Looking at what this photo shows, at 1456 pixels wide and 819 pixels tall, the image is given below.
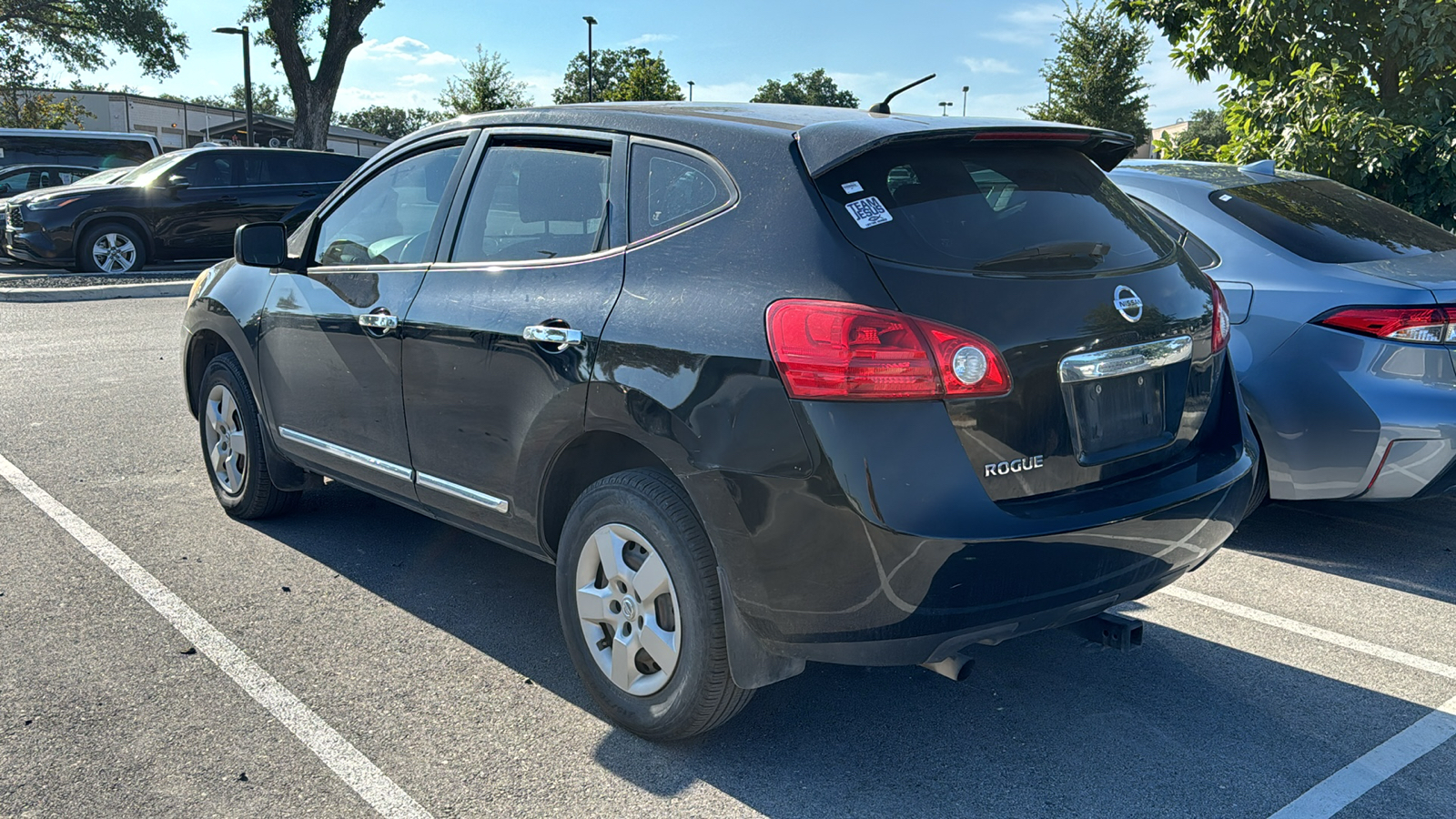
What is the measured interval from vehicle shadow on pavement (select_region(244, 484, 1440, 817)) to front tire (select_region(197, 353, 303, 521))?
1.17 metres

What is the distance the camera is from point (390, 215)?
165 inches

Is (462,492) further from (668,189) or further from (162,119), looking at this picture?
(162,119)

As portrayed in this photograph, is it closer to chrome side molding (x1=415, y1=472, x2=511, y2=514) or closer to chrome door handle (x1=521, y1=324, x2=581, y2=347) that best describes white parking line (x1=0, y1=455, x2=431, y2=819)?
chrome side molding (x1=415, y1=472, x2=511, y2=514)

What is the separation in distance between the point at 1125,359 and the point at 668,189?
131 cm

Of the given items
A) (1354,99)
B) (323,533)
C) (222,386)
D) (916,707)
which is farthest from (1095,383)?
(1354,99)

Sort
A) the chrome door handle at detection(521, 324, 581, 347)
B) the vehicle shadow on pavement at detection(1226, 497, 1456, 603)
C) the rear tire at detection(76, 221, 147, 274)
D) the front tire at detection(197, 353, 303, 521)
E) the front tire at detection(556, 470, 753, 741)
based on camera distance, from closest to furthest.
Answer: the front tire at detection(556, 470, 753, 741), the chrome door handle at detection(521, 324, 581, 347), the vehicle shadow on pavement at detection(1226, 497, 1456, 603), the front tire at detection(197, 353, 303, 521), the rear tire at detection(76, 221, 147, 274)

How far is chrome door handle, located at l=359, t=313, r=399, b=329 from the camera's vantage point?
3.84 metres

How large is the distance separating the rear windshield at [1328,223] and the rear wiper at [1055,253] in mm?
2094

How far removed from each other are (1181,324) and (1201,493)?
0.47 meters

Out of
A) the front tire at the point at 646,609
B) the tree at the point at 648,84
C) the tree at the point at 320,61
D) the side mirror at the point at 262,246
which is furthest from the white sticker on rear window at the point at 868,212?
the tree at the point at 648,84

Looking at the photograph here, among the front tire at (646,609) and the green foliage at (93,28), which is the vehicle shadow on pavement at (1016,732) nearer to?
the front tire at (646,609)

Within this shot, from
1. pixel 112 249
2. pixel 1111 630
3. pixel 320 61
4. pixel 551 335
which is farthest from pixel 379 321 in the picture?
pixel 320 61

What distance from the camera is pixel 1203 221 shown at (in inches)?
195

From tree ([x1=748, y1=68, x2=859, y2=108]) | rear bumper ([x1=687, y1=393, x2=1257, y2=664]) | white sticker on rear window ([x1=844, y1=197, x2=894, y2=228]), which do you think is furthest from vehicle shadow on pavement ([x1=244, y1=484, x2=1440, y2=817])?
tree ([x1=748, y1=68, x2=859, y2=108])
